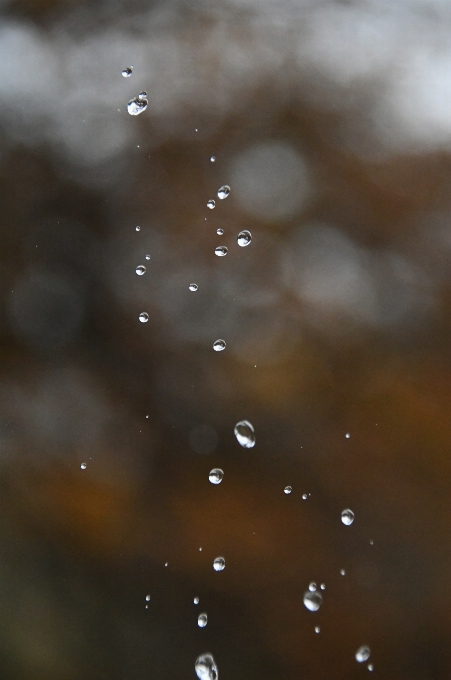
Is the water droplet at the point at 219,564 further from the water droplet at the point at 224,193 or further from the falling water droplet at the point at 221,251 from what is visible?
the water droplet at the point at 224,193

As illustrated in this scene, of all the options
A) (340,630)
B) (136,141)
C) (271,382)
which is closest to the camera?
(340,630)

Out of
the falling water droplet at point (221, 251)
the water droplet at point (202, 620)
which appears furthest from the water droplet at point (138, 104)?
the water droplet at point (202, 620)

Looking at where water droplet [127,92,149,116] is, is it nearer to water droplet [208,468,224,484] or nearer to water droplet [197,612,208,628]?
water droplet [208,468,224,484]

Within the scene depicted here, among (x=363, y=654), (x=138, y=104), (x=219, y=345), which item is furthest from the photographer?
(x=138, y=104)

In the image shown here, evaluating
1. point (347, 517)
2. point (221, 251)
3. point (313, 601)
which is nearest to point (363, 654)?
point (313, 601)

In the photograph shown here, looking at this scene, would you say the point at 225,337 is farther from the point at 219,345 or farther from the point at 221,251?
the point at 221,251

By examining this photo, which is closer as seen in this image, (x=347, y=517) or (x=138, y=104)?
(x=347, y=517)

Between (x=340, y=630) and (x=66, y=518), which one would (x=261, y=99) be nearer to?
(x=66, y=518)

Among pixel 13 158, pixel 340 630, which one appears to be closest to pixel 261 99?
pixel 13 158
